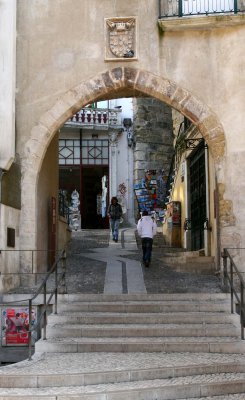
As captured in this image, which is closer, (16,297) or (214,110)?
(16,297)

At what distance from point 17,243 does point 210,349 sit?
4855 millimetres

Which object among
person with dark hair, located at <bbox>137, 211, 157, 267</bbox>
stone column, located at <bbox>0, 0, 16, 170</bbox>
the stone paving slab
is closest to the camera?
the stone paving slab

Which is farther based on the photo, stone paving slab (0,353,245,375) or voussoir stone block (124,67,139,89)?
voussoir stone block (124,67,139,89)

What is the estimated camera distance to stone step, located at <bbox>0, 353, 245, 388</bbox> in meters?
6.97

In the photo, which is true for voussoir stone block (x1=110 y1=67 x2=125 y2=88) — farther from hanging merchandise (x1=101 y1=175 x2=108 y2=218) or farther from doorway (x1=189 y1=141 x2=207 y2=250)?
hanging merchandise (x1=101 y1=175 x2=108 y2=218)

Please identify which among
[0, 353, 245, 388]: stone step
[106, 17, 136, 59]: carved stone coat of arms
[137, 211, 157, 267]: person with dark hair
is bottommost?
[0, 353, 245, 388]: stone step

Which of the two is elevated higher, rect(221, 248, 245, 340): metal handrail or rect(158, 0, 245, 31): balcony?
rect(158, 0, 245, 31): balcony

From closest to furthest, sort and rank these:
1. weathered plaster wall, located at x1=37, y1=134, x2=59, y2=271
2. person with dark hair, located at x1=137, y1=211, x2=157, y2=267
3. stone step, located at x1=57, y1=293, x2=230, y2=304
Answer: stone step, located at x1=57, y1=293, x2=230, y2=304, weathered plaster wall, located at x1=37, y1=134, x2=59, y2=271, person with dark hair, located at x1=137, y1=211, x2=157, y2=267

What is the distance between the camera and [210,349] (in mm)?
8273

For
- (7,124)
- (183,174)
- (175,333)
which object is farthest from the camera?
(183,174)

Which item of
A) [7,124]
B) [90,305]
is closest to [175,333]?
[90,305]

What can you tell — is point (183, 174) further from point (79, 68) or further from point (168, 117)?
point (168, 117)

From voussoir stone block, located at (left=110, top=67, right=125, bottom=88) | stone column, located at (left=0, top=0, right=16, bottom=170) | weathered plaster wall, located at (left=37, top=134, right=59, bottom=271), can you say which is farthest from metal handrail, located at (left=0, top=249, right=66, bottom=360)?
voussoir stone block, located at (left=110, top=67, right=125, bottom=88)

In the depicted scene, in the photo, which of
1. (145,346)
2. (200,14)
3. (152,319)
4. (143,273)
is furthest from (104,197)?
(145,346)
